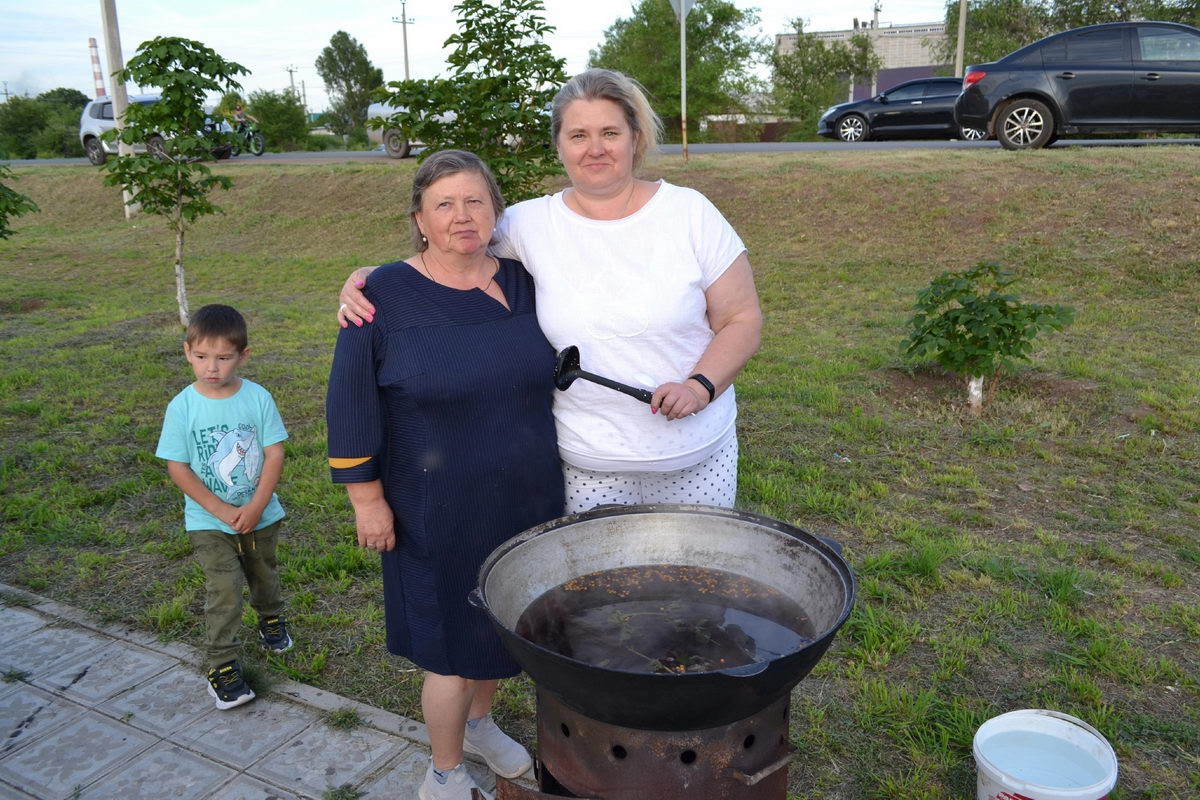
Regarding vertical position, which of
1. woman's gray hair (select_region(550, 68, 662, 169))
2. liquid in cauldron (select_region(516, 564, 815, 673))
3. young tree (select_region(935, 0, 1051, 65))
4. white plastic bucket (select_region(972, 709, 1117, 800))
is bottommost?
white plastic bucket (select_region(972, 709, 1117, 800))

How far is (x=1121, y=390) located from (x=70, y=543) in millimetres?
5634

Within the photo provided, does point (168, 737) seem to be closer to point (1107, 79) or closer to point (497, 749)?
point (497, 749)

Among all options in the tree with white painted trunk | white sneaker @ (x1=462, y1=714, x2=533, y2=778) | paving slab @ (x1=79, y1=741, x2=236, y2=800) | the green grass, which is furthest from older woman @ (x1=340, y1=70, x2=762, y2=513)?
the tree with white painted trunk

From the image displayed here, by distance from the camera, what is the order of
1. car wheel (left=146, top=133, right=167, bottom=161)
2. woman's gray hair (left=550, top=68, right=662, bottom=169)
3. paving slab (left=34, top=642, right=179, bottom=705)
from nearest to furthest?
woman's gray hair (left=550, top=68, right=662, bottom=169), paving slab (left=34, top=642, right=179, bottom=705), car wheel (left=146, top=133, right=167, bottom=161)

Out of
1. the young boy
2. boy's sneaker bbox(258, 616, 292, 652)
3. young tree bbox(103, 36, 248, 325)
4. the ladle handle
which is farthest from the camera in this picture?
young tree bbox(103, 36, 248, 325)

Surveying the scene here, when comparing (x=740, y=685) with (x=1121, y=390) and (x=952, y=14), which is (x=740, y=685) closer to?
(x=1121, y=390)

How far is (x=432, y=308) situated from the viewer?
6.83 feet

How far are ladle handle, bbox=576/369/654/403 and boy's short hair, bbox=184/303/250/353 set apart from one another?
1.26m

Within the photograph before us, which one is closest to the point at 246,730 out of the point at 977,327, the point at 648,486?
the point at 648,486

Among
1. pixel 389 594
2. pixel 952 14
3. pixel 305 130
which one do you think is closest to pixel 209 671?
pixel 389 594

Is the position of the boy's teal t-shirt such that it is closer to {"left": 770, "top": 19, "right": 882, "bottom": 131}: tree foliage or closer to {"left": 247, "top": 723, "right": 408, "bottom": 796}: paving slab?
{"left": 247, "top": 723, "right": 408, "bottom": 796}: paving slab

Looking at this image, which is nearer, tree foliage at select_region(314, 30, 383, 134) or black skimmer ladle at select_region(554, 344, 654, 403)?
black skimmer ladle at select_region(554, 344, 654, 403)

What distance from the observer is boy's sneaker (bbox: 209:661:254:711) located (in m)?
2.81

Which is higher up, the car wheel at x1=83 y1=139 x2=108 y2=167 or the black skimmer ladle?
the car wheel at x1=83 y1=139 x2=108 y2=167
